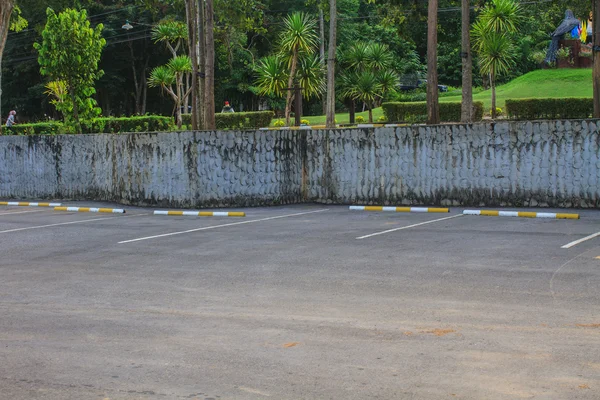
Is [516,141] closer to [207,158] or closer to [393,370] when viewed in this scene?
[207,158]

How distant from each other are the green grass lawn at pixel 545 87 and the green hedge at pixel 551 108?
6531mm

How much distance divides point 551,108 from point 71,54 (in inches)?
748

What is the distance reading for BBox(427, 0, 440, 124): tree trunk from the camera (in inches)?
928

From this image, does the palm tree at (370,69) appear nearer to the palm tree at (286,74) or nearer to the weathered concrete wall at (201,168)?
the palm tree at (286,74)

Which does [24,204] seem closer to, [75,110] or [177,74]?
[75,110]

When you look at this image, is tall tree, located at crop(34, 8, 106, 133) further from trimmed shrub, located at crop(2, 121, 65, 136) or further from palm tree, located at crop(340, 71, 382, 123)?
palm tree, located at crop(340, 71, 382, 123)

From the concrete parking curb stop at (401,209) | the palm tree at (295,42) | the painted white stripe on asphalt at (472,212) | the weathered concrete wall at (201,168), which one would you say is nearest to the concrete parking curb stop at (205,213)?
the weathered concrete wall at (201,168)

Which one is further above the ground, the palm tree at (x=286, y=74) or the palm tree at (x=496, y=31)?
the palm tree at (x=496, y=31)

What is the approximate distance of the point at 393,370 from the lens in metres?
6.45

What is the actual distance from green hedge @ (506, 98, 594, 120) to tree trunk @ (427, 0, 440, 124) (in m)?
11.4

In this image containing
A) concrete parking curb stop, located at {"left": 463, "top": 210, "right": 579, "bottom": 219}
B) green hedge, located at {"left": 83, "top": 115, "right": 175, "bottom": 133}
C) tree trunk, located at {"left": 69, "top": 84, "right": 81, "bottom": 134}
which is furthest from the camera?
green hedge, located at {"left": 83, "top": 115, "right": 175, "bottom": 133}

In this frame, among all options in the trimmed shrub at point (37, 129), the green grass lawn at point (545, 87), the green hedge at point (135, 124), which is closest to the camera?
the trimmed shrub at point (37, 129)

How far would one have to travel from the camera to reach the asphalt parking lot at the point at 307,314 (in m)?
6.25

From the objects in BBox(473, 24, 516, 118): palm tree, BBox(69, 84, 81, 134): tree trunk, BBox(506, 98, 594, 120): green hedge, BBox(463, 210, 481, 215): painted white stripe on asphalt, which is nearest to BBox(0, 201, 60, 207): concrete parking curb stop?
BBox(69, 84, 81, 134): tree trunk
